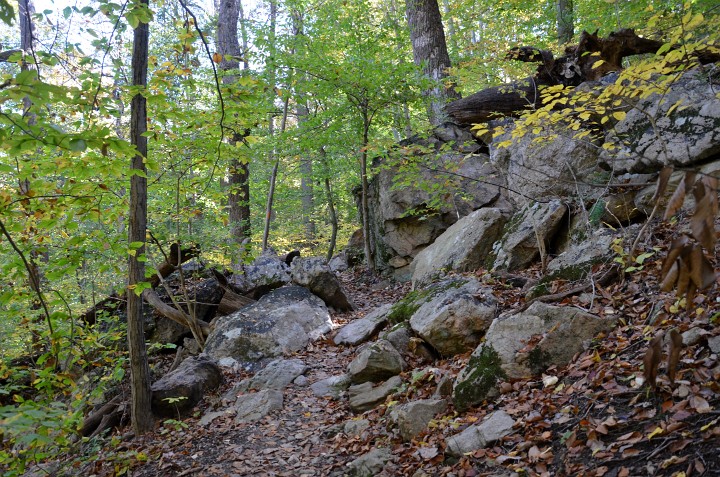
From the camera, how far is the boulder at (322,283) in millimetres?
9211

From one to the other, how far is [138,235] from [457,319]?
3.85 meters

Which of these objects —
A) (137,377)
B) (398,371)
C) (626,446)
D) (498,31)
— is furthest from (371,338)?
(498,31)

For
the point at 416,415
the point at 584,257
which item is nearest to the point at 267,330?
the point at 416,415

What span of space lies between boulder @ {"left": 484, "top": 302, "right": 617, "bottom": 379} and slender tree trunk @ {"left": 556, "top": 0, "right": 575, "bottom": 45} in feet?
31.5

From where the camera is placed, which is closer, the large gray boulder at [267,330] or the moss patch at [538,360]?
the moss patch at [538,360]

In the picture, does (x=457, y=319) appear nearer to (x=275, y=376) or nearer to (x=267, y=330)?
(x=275, y=376)

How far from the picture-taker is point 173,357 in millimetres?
8562

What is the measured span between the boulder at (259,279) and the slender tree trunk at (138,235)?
359 cm

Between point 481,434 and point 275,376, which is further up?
point 481,434

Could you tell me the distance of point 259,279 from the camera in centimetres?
962

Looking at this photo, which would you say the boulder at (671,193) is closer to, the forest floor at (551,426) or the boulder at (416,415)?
the forest floor at (551,426)

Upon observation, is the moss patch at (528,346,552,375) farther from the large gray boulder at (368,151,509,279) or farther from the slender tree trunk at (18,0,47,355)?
the large gray boulder at (368,151,509,279)

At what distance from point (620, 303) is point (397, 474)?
2.53 meters

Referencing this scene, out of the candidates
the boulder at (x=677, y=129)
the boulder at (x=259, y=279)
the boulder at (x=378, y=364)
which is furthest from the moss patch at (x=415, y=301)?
the boulder at (x=259, y=279)
